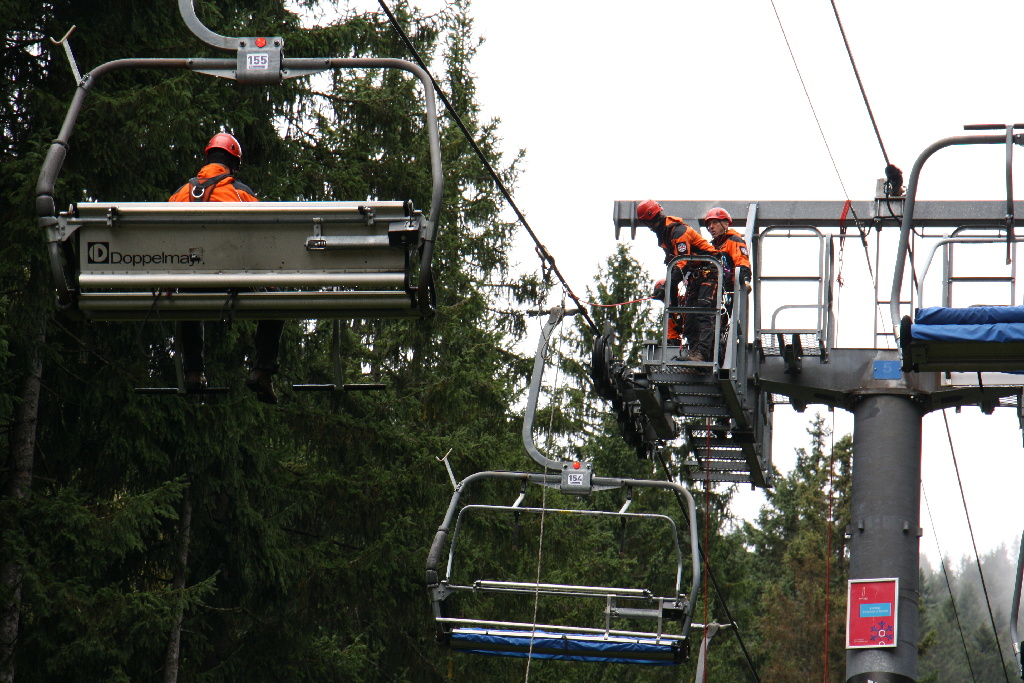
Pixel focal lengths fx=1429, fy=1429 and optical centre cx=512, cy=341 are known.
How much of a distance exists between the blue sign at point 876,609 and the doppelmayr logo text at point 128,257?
6.22m

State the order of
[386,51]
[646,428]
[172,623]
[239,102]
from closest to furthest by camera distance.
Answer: [646,428] → [172,623] → [239,102] → [386,51]

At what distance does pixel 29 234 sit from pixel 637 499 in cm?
2083

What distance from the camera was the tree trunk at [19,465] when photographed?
12156mm

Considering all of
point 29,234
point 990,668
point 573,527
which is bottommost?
point 990,668

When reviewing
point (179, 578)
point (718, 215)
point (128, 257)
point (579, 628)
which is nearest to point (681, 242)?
point (718, 215)

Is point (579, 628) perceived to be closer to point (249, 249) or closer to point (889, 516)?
point (889, 516)

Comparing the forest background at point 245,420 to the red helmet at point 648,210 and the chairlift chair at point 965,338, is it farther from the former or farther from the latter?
the chairlift chair at point 965,338

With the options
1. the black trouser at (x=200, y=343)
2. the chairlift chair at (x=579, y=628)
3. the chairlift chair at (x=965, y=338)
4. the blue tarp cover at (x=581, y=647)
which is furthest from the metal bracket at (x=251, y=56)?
the blue tarp cover at (x=581, y=647)

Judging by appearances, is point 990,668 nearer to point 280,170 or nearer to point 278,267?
point 280,170

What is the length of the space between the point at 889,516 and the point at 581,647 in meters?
2.89

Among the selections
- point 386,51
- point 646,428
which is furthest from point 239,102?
point 646,428

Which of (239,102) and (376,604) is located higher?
(239,102)

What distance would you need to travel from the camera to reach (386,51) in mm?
16969

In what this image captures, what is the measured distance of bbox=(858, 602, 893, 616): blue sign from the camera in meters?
10.2
